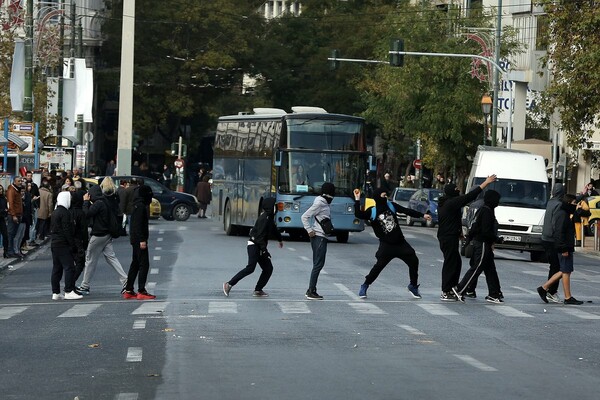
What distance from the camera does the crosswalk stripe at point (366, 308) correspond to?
64.8 ft

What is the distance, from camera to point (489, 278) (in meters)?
22.1

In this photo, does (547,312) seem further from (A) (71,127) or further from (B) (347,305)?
(A) (71,127)

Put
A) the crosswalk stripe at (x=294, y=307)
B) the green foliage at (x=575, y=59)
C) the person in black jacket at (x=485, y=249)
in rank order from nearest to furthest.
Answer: the crosswalk stripe at (x=294, y=307) → the person in black jacket at (x=485, y=249) → the green foliage at (x=575, y=59)

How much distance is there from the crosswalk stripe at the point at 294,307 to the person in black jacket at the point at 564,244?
13.3ft

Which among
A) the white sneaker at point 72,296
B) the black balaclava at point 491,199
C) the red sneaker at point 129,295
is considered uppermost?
the black balaclava at point 491,199

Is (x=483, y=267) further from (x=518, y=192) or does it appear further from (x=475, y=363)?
(x=518, y=192)

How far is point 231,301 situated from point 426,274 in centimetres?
848

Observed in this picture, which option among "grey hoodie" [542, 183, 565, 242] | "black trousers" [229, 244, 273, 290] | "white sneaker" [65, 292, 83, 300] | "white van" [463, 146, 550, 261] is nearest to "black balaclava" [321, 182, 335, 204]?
"black trousers" [229, 244, 273, 290]

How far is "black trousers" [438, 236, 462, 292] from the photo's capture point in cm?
2202

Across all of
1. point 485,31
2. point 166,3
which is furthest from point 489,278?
point 166,3

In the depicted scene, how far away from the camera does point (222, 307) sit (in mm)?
20188

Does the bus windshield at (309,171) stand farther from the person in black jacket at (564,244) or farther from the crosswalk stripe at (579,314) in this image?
the crosswalk stripe at (579,314)

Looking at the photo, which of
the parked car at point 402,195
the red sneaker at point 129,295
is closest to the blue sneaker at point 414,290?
the red sneaker at point 129,295

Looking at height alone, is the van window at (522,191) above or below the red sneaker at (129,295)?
above
